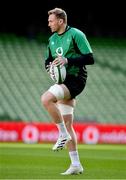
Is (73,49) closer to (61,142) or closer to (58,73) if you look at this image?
(58,73)

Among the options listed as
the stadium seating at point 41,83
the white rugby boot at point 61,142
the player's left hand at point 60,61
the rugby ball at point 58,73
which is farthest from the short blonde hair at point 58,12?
the stadium seating at point 41,83

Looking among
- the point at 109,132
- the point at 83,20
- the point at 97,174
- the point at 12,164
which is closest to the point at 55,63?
the point at 97,174

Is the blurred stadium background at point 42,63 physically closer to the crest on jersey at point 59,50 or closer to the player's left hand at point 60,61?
the crest on jersey at point 59,50

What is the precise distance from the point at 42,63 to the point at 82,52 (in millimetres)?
18071

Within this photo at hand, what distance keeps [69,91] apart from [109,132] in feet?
44.3

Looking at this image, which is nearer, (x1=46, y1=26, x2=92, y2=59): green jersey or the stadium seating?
(x1=46, y1=26, x2=92, y2=59): green jersey

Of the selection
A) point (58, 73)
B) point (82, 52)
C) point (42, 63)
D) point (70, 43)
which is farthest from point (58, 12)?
point (42, 63)

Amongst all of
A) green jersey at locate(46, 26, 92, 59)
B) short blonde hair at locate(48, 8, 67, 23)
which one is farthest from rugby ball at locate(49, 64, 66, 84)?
short blonde hair at locate(48, 8, 67, 23)

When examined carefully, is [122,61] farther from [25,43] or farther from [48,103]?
[48,103]

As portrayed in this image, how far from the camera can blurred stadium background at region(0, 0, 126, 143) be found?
25500 mm

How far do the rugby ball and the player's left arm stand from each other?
0.15 metres

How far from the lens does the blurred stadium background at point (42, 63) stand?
25.5m

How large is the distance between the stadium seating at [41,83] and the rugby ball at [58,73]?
1470cm

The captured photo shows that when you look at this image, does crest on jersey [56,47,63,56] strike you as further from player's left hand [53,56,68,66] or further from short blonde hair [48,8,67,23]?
short blonde hair [48,8,67,23]
